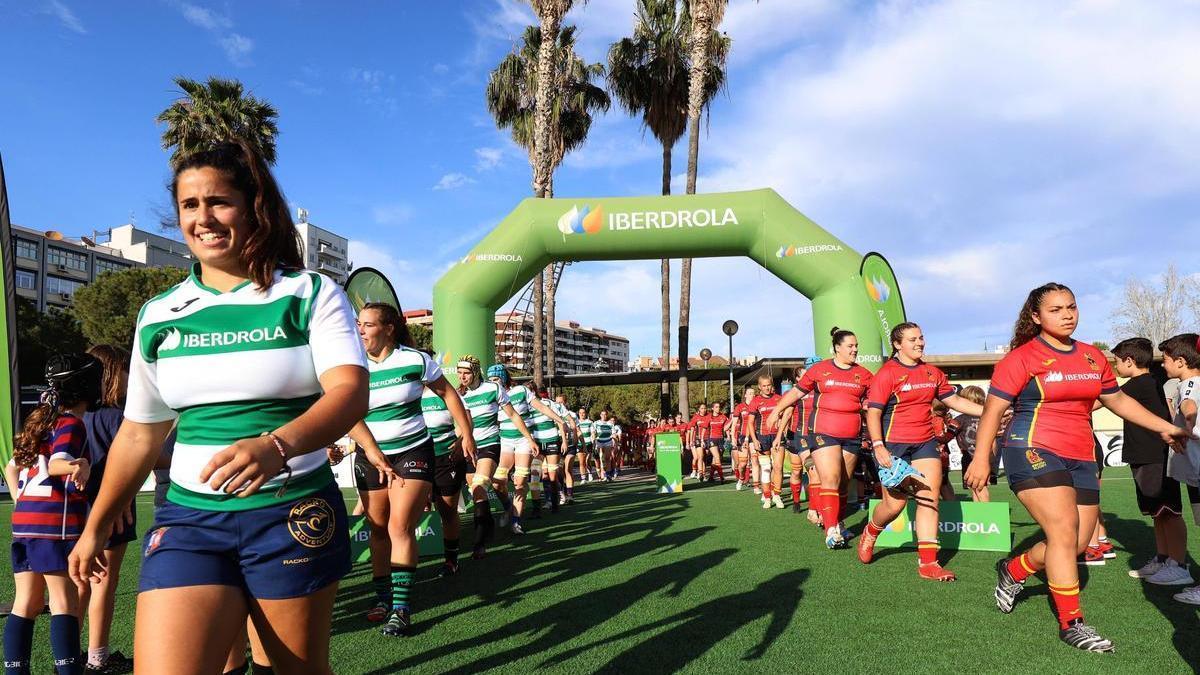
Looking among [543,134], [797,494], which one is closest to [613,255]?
[797,494]

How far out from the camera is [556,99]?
24.8m

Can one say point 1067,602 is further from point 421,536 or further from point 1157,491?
point 421,536

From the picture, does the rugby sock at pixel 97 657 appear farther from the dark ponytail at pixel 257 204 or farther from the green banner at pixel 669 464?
the green banner at pixel 669 464

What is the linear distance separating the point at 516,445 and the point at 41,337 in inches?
1588

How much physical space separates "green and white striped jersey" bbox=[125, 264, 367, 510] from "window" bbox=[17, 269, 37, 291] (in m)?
89.0

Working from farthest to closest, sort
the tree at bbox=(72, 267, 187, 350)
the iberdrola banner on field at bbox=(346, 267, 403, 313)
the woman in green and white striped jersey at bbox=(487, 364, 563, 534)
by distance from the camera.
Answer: the tree at bbox=(72, 267, 187, 350), the iberdrola banner on field at bbox=(346, 267, 403, 313), the woman in green and white striped jersey at bbox=(487, 364, 563, 534)

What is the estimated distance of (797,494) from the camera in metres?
10.9

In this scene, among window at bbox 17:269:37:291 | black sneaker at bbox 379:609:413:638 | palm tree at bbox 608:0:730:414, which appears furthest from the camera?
window at bbox 17:269:37:291

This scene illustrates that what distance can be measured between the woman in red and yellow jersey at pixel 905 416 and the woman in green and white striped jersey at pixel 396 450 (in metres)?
3.64

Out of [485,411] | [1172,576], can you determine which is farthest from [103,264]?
[1172,576]

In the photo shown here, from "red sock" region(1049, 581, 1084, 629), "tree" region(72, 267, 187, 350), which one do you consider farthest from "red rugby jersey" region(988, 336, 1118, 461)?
"tree" region(72, 267, 187, 350)

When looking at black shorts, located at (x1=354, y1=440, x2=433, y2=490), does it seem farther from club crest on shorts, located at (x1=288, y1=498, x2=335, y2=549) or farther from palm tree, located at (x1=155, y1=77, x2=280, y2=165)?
palm tree, located at (x1=155, y1=77, x2=280, y2=165)

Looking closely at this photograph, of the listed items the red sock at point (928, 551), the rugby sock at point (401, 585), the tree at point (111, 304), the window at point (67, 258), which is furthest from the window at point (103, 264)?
the red sock at point (928, 551)

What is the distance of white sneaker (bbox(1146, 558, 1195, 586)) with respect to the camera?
18.0ft
